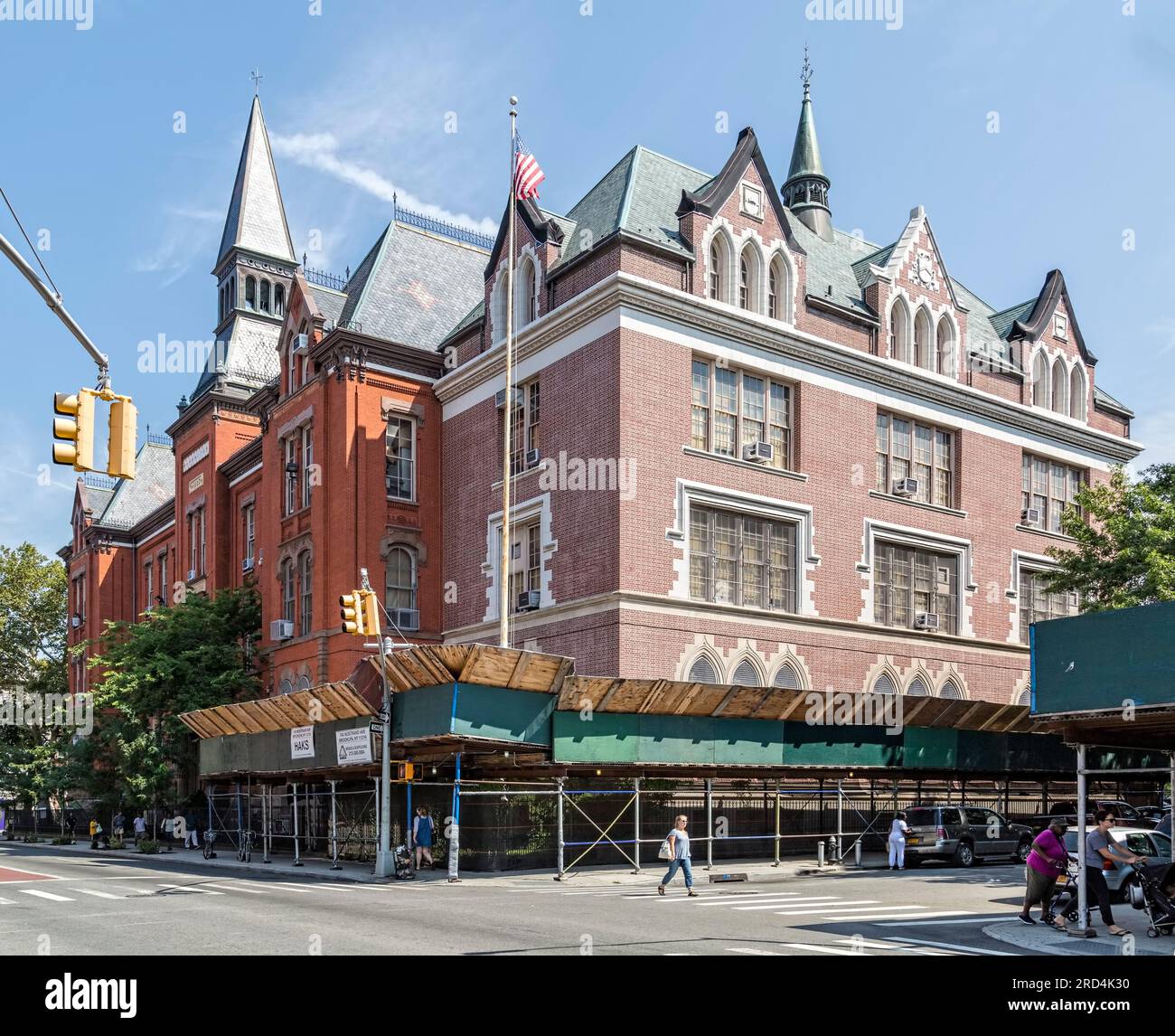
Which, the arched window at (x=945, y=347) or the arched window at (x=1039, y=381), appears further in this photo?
the arched window at (x=1039, y=381)

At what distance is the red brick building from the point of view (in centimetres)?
3622

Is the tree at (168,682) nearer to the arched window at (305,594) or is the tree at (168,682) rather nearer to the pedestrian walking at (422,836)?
the arched window at (305,594)

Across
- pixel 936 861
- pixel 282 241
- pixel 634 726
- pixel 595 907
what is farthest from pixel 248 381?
pixel 595 907

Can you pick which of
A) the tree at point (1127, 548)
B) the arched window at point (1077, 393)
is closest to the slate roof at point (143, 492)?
the arched window at point (1077, 393)

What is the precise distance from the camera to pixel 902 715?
3603 centimetres

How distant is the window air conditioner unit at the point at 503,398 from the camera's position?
40.2 metres

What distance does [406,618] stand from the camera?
42969mm

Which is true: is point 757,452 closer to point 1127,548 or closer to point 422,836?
point 1127,548

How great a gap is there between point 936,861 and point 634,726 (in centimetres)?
874

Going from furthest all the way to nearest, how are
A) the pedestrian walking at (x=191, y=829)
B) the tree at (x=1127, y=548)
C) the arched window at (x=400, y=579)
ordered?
the pedestrian walking at (x=191, y=829) < the arched window at (x=400, y=579) < the tree at (x=1127, y=548)

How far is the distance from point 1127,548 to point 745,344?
12858 mm

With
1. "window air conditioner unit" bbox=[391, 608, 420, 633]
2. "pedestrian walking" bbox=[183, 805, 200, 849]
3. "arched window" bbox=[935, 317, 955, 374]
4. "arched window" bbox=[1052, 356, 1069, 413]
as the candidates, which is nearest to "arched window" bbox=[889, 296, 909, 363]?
"arched window" bbox=[935, 317, 955, 374]

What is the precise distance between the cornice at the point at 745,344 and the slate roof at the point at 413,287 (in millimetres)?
3306

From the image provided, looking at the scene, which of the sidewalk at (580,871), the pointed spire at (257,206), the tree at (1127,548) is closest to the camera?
the sidewalk at (580,871)
